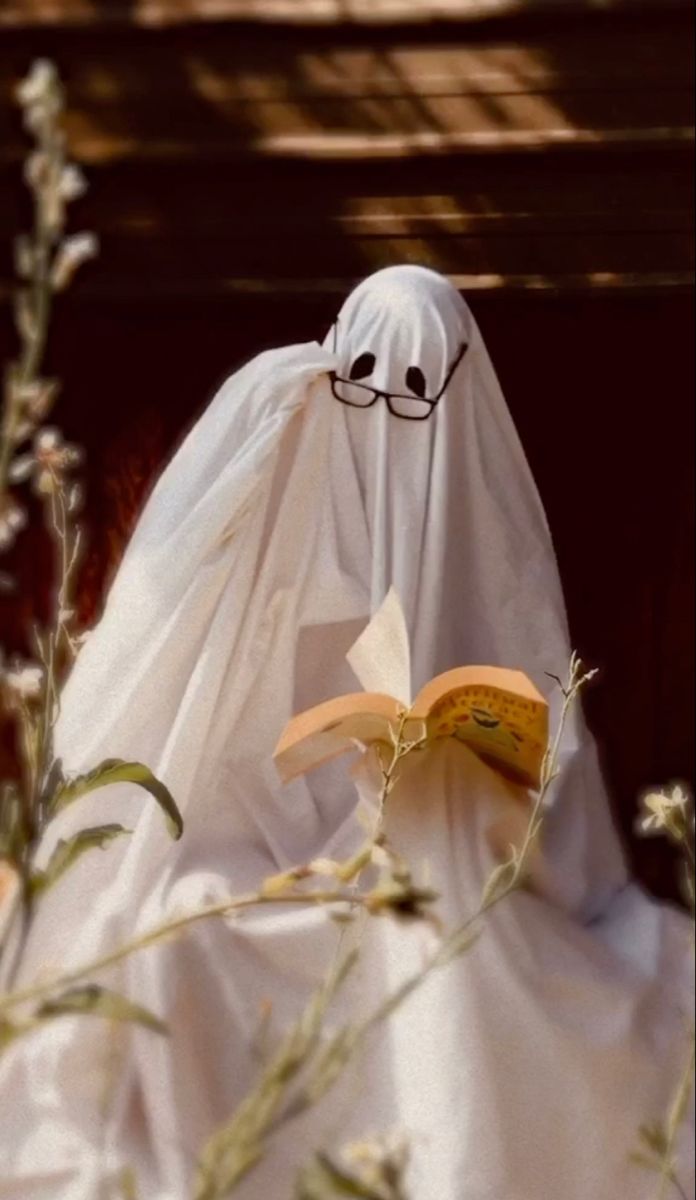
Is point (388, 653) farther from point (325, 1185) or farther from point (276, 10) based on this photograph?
point (276, 10)

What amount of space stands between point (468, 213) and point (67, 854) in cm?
408

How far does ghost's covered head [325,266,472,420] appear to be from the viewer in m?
3.37

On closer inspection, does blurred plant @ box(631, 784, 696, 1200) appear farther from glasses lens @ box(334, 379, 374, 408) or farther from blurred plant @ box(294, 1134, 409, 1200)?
glasses lens @ box(334, 379, 374, 408)

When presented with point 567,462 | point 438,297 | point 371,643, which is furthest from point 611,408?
point 371,643

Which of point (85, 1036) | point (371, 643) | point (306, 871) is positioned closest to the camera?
point (306, 871)

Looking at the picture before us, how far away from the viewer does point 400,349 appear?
3.38m

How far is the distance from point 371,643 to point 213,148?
3.07 meters

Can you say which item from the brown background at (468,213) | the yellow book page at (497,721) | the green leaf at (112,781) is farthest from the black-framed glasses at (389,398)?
the green leaf at (112,781)

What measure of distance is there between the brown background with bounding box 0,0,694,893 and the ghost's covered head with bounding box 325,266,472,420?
1.47m

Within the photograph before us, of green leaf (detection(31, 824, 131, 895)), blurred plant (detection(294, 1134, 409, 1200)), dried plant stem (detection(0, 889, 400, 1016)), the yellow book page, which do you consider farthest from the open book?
blurred plant (detection(294, 1134, 409, 1200))

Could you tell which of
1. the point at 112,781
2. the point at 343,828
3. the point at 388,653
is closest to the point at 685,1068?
the point at 112,781

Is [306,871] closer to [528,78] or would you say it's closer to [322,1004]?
[322,1004]

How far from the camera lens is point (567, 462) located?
16.4 ft

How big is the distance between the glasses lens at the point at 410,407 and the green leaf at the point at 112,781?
200cm
